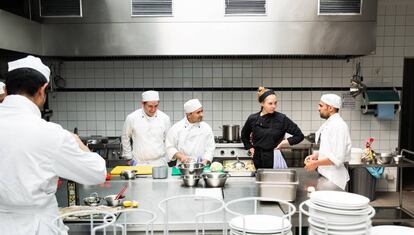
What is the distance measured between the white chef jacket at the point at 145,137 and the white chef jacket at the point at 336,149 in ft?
5.19

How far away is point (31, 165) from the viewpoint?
138cm

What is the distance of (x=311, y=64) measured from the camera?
4535mm

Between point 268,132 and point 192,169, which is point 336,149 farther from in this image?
point 192,169

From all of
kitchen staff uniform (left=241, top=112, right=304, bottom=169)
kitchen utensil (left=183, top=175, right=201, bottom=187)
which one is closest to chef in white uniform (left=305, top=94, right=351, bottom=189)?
kitchen staff uniform (left=241, top=112, right=304, bottom=169)

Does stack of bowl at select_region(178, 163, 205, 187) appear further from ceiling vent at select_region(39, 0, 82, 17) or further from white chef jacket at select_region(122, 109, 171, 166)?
ceiling vent at select_region(39, 0, 82, 17)

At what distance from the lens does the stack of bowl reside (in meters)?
2.38

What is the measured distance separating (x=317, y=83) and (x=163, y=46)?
206 cm

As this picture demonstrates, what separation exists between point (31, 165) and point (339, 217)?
1168mm

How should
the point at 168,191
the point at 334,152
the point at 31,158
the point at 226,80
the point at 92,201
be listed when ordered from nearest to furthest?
the point at 31,158 → the point at 92,201 → the point at 168,191 → the point at 334,152 → the point at 226,80

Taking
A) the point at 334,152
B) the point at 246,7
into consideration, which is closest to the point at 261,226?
the point at 334,152

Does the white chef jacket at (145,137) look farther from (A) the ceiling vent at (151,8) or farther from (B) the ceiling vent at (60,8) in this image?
(B) the ceiling vent at (60,8)

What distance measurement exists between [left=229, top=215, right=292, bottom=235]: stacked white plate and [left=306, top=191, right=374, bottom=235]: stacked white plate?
95 mm

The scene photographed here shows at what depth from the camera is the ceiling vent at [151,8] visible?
377 centimetres

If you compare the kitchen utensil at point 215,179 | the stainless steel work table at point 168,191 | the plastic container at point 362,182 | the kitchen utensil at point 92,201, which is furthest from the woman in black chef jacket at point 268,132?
the kitchen utensil at point 92,201
